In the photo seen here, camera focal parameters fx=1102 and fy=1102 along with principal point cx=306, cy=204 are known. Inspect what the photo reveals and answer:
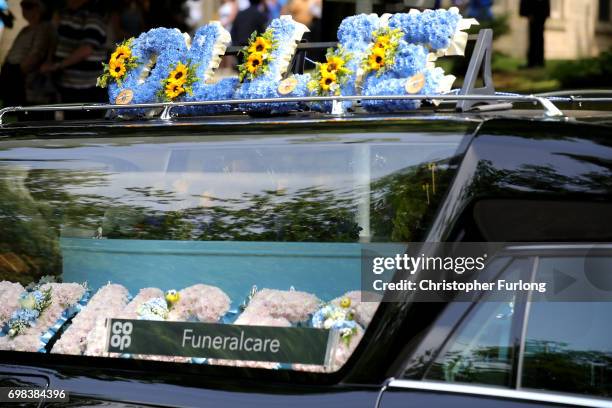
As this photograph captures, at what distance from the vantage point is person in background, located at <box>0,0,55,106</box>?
9.35m

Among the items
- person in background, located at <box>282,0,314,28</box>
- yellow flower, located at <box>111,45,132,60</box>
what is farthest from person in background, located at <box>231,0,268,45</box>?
yellow flower, located at <box>111,45,132,60</box>

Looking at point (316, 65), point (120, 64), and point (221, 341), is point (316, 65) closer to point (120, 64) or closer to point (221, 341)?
point (120, 64)

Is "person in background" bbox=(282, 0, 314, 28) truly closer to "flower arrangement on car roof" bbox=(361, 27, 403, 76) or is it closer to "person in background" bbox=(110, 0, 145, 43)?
"person in background" bbox=(110, 0, 145, 43)

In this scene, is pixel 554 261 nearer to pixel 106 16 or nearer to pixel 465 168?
pixel 465 168

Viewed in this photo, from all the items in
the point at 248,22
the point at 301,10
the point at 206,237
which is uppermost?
the point at 248,22

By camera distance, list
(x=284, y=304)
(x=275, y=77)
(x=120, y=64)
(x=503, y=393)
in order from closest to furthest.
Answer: (x=503, y=393)
(x=284, y=304)
(x=275, y=77)
(x=120, y=64)

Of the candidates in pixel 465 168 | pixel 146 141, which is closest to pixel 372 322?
pixel 465 168

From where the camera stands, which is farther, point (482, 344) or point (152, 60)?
point (152, 60)

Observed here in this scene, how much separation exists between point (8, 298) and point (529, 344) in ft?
5.50

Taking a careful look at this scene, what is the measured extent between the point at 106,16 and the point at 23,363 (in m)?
7.22

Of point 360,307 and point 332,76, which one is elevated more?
point 332,76

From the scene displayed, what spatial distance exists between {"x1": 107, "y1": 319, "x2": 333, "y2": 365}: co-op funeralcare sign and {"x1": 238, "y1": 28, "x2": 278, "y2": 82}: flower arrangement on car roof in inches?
47.7

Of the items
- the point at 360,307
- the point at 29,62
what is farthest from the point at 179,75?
the point at 29,62

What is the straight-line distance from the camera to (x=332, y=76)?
3686mm
